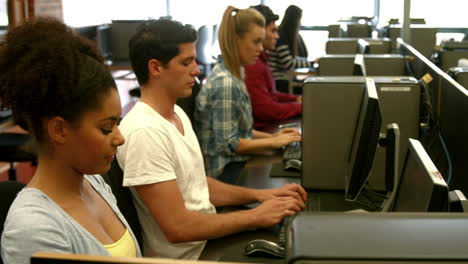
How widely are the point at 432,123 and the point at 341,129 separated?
326 millimetres

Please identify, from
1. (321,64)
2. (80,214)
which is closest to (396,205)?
(80,214)

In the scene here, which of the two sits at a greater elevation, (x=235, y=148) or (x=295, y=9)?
(x=295, y=9)

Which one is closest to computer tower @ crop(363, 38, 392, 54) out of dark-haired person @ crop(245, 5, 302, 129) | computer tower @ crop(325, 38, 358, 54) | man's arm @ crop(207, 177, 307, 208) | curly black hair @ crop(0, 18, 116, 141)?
computer tower @ crop(325, 38, 358, 54)

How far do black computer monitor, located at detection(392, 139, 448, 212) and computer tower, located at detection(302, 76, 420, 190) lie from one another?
29.0 inches

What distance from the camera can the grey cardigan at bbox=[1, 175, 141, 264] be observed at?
104 centimetres

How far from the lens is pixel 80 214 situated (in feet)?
4.01

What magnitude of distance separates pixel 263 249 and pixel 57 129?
0.69m

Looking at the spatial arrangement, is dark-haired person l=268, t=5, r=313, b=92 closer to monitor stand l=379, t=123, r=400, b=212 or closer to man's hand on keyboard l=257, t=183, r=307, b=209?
man's hand on keyboard l=257, t=183, r=307, b=209

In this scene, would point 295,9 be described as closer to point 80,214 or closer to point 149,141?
point 149,141

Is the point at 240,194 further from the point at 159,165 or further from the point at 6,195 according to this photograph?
the point at 6,195

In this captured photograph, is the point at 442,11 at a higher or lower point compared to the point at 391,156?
higher

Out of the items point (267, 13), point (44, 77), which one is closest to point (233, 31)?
point (267, 13)

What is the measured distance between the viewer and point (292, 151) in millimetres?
2750

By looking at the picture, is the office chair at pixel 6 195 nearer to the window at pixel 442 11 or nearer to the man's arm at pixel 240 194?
the man's arm at pixel 240 194
